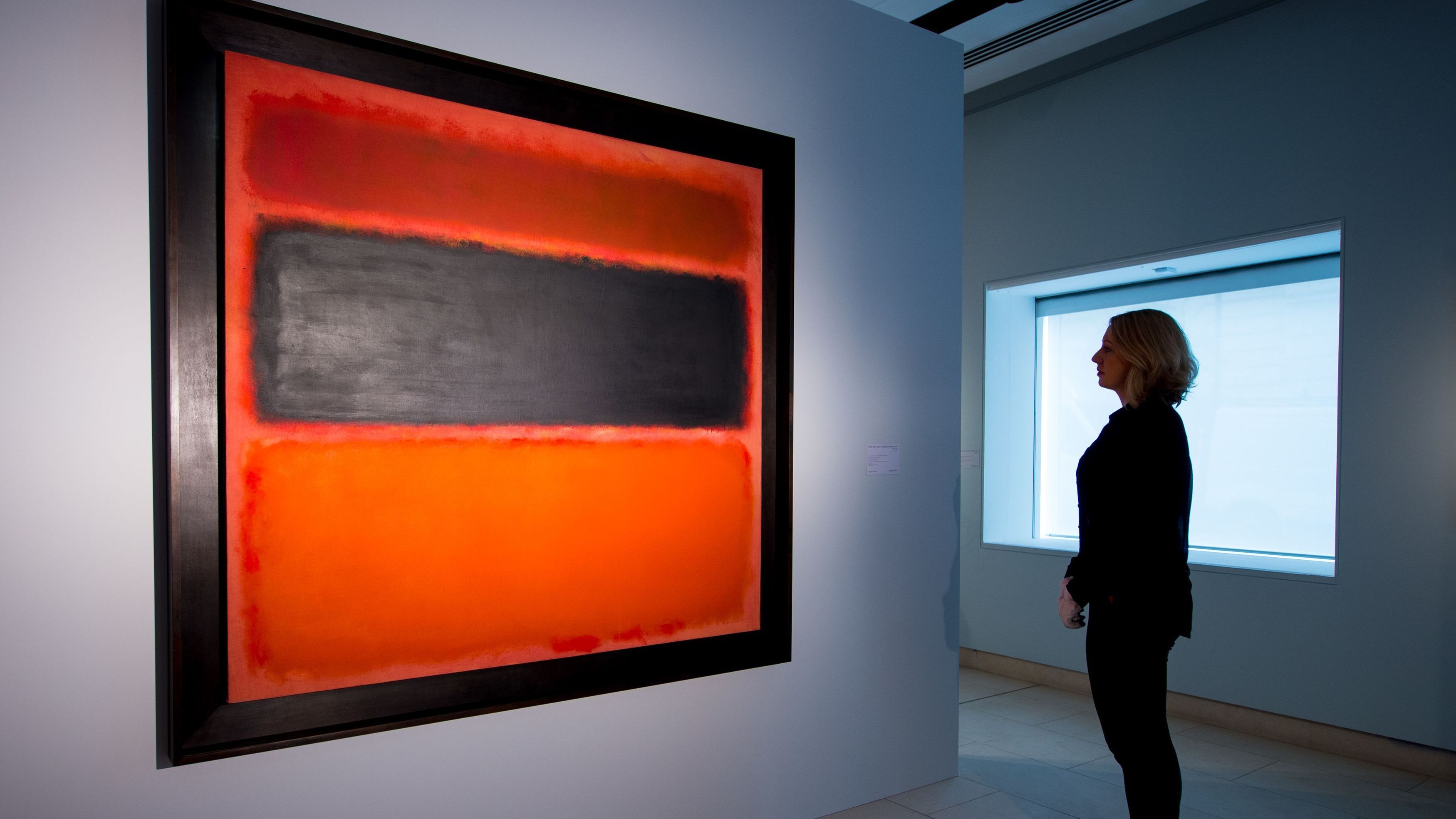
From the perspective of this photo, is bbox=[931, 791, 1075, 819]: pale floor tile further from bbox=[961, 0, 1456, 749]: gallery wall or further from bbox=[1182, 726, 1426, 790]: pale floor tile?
bbox=[961, 0, 1456, 749]: gallery wall

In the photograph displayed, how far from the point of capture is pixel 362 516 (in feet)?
7.18

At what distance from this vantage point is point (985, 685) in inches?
203

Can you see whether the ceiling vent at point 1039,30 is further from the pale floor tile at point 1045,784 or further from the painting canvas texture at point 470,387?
the pale floor tile at point 1045,784

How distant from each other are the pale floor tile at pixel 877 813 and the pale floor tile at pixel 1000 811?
0.09 meters

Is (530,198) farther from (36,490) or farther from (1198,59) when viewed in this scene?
(1198,59)

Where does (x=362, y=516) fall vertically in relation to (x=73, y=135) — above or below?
below

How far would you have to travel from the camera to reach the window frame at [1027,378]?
459 cm

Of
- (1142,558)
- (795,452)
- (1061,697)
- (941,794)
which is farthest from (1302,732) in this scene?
(795,452)

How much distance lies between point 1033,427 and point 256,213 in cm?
491

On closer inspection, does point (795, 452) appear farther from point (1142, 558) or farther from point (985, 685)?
point (985, 685)

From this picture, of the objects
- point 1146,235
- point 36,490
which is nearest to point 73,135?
point 36,490

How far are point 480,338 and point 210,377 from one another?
66cm

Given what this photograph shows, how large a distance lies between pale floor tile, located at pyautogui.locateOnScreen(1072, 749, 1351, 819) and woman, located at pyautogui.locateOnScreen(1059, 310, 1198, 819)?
40.9 inches

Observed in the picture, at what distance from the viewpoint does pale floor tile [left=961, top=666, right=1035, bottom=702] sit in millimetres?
4934
